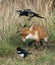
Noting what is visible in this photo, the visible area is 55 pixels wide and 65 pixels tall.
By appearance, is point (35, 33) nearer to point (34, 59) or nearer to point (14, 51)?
Result: point (14, 51)

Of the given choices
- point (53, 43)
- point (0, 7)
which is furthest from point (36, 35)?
point (0, 7)

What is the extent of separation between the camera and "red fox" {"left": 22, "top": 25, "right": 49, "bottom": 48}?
28.5 feet

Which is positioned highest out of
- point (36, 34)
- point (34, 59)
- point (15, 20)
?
point (15, 20)

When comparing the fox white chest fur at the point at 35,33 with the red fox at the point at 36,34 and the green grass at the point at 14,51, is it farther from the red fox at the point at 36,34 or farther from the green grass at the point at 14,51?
the green grass at the point at 14,51

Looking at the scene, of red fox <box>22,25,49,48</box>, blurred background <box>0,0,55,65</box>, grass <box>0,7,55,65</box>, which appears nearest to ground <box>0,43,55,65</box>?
grass <box>0,7,55,65</box>

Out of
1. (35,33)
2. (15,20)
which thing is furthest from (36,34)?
(15,20)

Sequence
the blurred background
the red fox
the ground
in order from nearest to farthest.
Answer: the ground → the red fox → the blurred background

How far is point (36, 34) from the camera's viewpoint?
29.3 ft

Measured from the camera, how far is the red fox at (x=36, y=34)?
28.5ft

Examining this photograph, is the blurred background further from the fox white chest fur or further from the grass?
the fox white chest fur

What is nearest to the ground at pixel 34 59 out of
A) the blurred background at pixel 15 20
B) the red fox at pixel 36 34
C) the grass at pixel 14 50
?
the grass at pixel 14 50

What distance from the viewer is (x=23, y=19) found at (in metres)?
10.7

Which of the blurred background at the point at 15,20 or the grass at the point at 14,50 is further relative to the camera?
the blurred background at the point at 15,20

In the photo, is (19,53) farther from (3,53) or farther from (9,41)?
(9,41)
